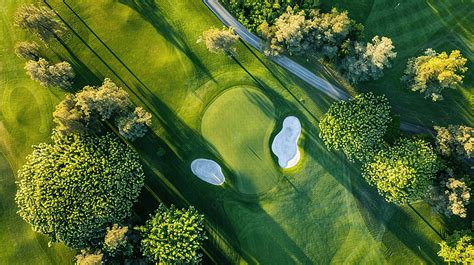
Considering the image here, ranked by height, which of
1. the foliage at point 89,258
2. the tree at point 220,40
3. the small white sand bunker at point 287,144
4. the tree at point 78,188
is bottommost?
the foliage at point 89,258

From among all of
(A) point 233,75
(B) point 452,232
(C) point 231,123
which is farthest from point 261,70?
(B) point 452,232

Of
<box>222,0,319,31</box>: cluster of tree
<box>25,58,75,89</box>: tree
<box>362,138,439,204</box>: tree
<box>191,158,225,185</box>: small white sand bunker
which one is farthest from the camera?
<box>191,158,225,185</box>: small white sand bunker

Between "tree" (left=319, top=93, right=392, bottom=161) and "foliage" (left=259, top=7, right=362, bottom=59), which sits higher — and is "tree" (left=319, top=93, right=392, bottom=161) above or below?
below

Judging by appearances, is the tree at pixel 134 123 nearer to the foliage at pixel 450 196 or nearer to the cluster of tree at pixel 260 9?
the cluster of tree at pixel 260 9

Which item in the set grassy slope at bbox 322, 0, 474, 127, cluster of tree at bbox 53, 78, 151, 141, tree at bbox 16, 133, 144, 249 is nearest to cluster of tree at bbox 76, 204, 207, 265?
tree at bbox 16, 133, 144, 249

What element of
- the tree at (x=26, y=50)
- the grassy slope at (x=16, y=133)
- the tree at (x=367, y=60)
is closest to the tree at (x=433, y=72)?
the tree at (x=367, y=60)

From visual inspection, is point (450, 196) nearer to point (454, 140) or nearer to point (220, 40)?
point (454, 140)

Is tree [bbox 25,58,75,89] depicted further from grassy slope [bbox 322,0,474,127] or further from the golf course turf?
grassy slope [bbox 322,0,474,127]
